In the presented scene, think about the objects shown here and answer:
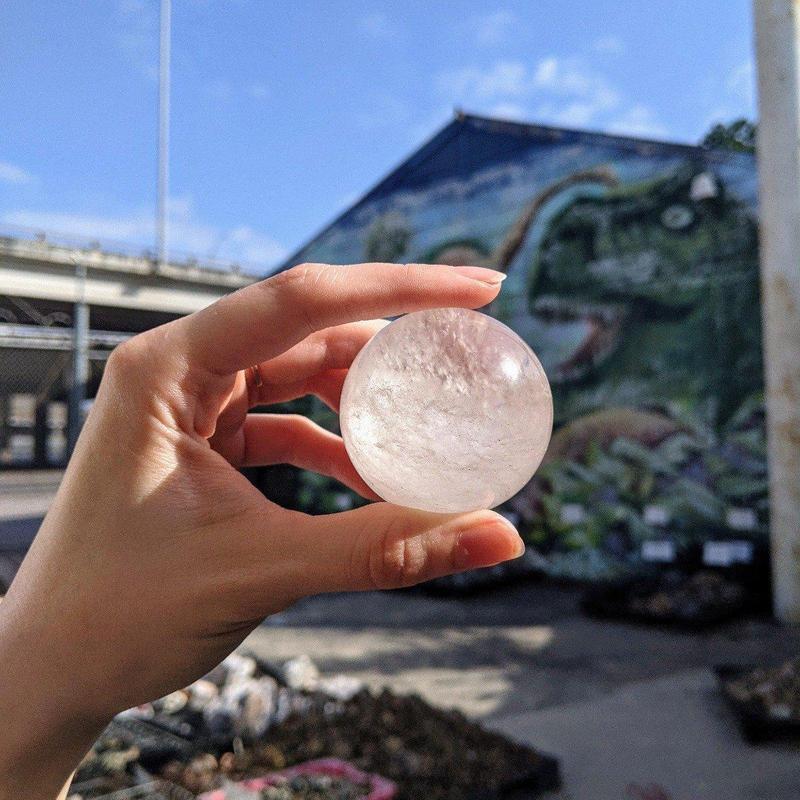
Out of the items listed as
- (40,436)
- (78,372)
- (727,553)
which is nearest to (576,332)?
(727,553)

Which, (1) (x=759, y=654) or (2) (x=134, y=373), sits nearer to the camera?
(2) (x=134, y=373)

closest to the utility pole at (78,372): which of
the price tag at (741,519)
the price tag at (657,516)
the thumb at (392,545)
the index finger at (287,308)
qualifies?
the price tag at (657,516)

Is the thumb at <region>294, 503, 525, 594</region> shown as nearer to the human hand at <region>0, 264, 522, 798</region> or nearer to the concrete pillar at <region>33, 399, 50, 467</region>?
the human hand at <region>0, 264, 522, 798</region>

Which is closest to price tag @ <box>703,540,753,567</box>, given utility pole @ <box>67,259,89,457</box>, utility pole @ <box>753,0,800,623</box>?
utility pole @ <box>753,0,800,623</box>

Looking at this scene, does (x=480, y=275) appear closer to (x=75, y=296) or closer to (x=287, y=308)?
(x=287, y=308)

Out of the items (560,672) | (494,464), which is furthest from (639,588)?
(494,464)

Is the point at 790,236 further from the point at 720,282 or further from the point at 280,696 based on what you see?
the point at 280,696
